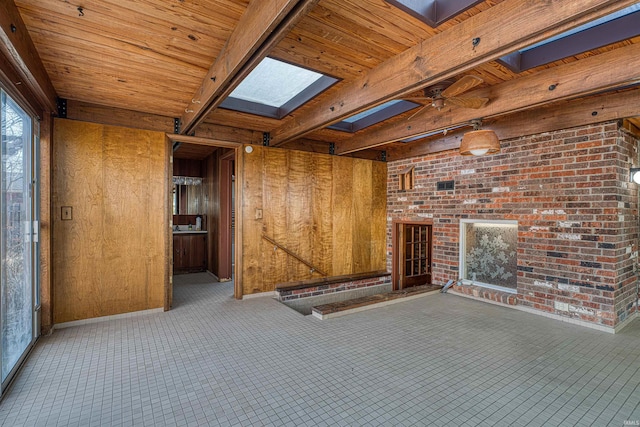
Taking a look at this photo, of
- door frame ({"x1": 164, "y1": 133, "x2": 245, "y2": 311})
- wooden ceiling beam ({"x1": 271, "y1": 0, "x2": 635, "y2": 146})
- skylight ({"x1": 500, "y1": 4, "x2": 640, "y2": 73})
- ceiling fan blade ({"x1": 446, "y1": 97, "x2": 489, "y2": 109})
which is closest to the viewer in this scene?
wooden ceiling beam ({"x1": 271, "y1": 0, "x2": 635, "y2": 146})

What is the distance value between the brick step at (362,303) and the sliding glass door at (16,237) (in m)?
2.77

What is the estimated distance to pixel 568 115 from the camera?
349cm

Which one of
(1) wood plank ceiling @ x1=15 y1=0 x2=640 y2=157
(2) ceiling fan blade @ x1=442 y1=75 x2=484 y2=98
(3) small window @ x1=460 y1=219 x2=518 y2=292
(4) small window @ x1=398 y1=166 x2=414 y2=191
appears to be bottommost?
(3) small window @ x1=460 y1=219 x2=518 y2=292

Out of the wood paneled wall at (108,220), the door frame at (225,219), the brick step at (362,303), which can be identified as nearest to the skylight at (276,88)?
the wood paneled wall at (108,220)

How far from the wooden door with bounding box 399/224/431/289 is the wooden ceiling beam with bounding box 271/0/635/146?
12.1 ft

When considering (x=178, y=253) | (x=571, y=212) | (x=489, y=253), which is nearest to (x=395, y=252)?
(x=489, y=253)

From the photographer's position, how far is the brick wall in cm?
334

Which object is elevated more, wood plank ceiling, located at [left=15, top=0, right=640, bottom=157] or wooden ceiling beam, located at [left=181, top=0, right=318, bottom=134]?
wood plank ceiling, located at [left=15, top=0, right=640, bottom=157]

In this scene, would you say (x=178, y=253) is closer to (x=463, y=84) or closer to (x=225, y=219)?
(x=225, y=219)

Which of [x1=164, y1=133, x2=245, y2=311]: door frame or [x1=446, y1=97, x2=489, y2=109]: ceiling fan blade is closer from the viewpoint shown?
[x1=446, y1=97, x2=489, y2=109]: ceiling fan blade

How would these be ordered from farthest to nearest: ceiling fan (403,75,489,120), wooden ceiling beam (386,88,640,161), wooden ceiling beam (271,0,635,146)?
1. wooden ceiling beam (386,88,640,161)
2. ceiling fan (403,75,489,120)
3. wooden ceiling beam (271,0,635,146)

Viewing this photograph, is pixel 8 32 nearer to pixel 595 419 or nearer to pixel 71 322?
pixel 71 322

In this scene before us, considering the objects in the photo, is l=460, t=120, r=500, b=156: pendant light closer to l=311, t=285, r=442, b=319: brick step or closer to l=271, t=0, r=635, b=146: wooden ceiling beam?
l=271, t=0, r=635, b=146: wooden ceiling beam

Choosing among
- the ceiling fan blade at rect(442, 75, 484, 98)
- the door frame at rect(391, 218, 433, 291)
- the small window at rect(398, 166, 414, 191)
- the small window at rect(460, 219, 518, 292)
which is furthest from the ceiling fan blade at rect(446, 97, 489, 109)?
the door frame at rect(391, 218, 433, 291)
